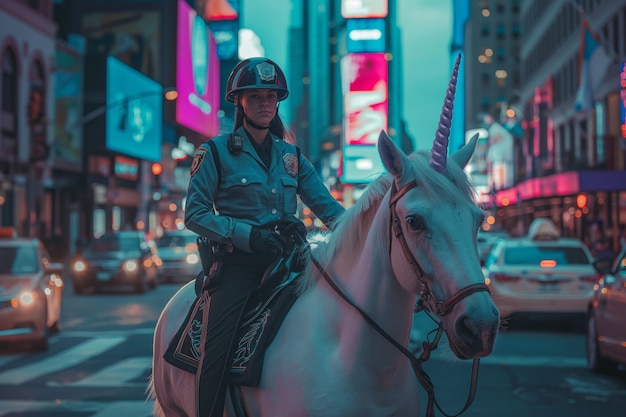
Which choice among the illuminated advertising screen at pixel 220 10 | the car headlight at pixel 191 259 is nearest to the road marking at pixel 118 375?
the car headlight at pixel 191 259

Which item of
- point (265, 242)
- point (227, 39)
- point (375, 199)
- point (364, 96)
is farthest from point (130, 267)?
point (227, 39)

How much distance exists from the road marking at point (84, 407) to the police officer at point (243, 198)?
454 centimetres

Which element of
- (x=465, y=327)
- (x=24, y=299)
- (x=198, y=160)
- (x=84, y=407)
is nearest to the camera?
(x=465, y=327)

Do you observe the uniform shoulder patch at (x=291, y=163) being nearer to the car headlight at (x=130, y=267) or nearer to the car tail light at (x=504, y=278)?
the car tail light at (x=504, y=278)

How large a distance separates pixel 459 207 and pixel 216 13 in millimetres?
107478

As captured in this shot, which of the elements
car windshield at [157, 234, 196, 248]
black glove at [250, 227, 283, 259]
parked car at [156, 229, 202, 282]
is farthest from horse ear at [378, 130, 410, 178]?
car windshield at [157, 234, 196, 248]

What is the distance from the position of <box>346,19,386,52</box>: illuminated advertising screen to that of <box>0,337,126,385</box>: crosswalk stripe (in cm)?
3392

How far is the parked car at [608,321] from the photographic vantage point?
10.6m

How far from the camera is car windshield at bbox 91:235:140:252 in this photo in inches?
1110

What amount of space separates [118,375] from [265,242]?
766 cm

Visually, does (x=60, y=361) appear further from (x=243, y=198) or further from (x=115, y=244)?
(x=115, y=244)

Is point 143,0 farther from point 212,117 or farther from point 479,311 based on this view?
point 479,311

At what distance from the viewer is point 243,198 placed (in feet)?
15.0

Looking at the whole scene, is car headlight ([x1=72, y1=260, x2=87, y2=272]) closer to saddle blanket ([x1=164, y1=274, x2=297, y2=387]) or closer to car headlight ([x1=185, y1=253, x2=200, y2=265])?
car headlight ([x1=185, y1=253, x2=200, y2=265])
